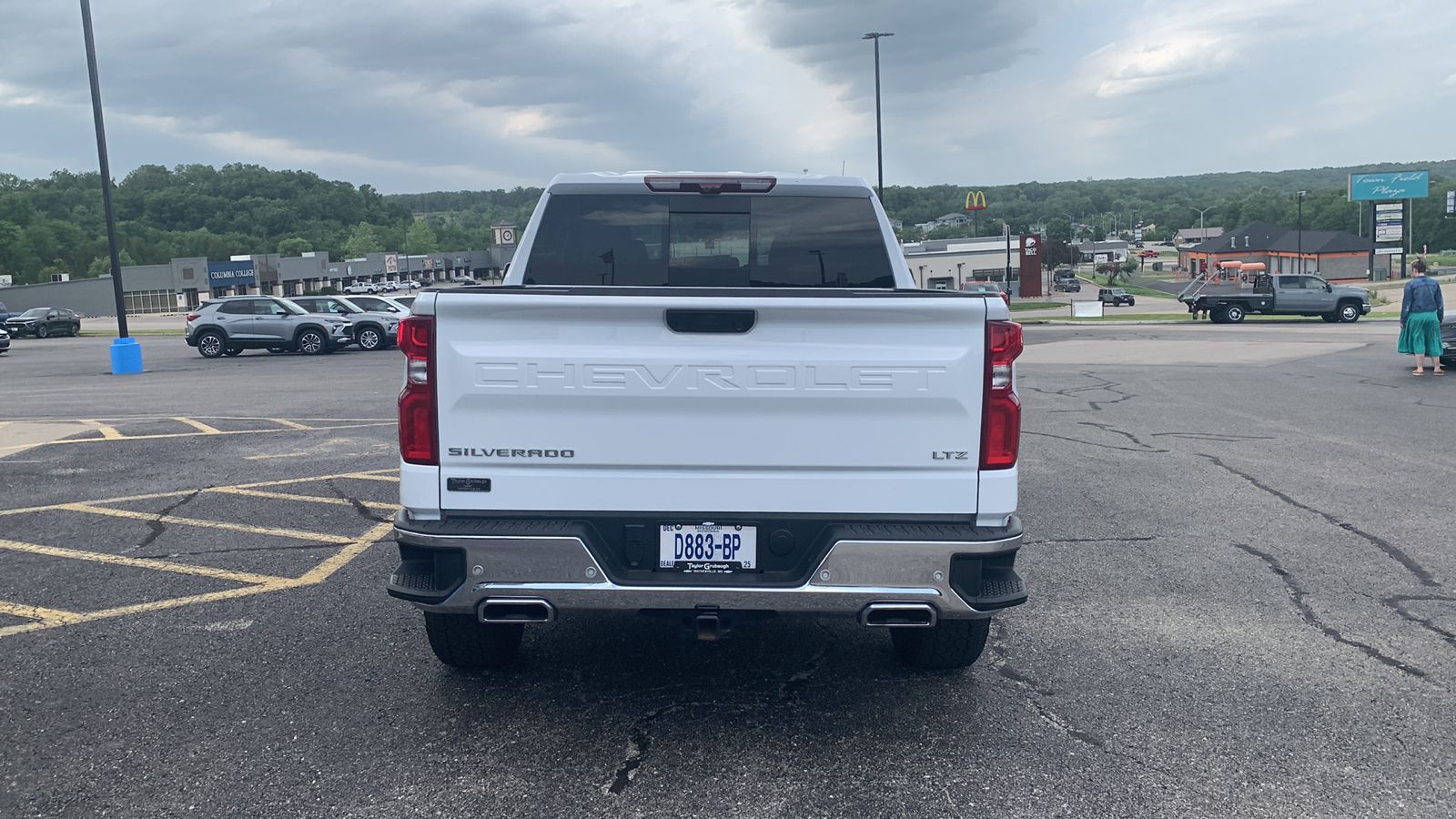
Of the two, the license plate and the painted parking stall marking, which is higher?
the license plate

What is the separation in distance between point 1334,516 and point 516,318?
646 cm

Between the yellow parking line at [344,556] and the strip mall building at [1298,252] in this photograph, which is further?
the strip mall building at [1298,252]

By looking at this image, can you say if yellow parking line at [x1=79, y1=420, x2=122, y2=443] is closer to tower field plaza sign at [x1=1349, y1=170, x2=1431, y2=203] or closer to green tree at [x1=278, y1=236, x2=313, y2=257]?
tower field plaza sign at [x1=1349, y1=170, x2=1431, y2=203]

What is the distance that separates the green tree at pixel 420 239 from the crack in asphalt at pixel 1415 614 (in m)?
138

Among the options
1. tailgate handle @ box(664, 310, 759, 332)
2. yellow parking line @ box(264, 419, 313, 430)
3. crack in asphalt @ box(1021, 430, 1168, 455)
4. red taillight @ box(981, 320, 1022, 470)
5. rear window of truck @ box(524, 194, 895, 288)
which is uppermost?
rear window of truck @ box(524, 194, 895, 288)

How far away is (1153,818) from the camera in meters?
3.45

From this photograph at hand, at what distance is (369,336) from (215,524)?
22.0 m

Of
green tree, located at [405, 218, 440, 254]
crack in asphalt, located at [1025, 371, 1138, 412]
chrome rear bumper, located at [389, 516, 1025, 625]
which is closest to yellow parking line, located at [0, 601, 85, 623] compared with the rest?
chrome rear bumper, located at [389, 516, 1025, 625]

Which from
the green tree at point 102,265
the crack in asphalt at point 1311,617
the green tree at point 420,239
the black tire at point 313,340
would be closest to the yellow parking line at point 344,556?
the crack in asphalt at point 1311,617

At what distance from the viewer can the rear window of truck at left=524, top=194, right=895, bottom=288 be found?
5.19 m

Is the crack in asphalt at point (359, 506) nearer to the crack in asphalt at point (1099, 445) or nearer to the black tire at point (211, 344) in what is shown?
the crack in asphalt at point (1099, 445)

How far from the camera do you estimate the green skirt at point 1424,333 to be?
16.2 m

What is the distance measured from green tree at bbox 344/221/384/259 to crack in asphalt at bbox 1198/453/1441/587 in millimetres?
136352

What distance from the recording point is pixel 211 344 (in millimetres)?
28141
